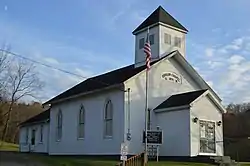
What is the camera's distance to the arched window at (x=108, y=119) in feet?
106

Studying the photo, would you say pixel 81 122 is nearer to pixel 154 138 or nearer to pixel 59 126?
pixel 59 126

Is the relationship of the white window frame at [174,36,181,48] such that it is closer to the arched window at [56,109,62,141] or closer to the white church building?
the white church building

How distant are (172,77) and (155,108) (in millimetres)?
3464

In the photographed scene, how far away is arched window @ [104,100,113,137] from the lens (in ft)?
106

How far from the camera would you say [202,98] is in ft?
99.7

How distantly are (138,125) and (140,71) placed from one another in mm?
4102

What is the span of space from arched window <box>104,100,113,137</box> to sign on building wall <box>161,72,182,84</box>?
16.1ft

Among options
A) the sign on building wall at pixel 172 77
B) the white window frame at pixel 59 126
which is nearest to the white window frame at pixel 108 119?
the sign on building wall at pixel 172 77

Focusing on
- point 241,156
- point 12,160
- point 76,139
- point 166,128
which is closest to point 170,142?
point 166,128

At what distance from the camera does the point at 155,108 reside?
32.6 m

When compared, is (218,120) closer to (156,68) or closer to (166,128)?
(166,128)

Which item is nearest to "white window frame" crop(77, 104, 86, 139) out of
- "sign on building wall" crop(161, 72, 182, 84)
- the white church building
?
the white church building

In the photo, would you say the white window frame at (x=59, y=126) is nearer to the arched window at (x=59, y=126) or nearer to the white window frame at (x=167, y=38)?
the arched window at (x=59, y=126)

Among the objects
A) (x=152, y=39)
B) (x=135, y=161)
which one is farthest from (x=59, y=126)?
(x=135, y=161)
